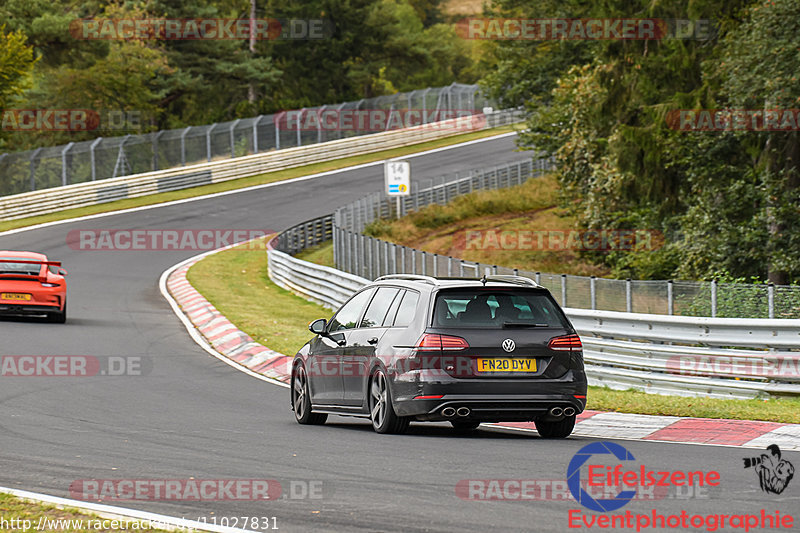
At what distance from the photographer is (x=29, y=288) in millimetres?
22672

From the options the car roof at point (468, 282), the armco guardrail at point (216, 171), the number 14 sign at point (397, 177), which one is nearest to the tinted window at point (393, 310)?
the car roof at point (468, 282)

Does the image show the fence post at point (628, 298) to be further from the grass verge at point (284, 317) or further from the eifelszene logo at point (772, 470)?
the eifelszene logo at point (772, 470)

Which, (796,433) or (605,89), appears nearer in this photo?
(796,433)

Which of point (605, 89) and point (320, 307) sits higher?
point (605, 89)

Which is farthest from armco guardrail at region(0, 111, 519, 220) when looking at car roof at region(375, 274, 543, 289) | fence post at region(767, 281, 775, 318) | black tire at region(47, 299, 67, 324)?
car roof at region(375, 274, 543, 289)

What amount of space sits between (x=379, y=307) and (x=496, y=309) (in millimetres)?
1400

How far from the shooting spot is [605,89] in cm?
3119

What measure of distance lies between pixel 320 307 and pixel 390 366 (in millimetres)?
17653

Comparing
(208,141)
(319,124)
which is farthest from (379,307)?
(319,124)

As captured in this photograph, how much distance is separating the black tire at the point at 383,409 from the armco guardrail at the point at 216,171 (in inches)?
1497

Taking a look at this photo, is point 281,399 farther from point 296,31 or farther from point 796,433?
point 296,31

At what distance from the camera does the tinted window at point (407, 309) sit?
1062 centimetres

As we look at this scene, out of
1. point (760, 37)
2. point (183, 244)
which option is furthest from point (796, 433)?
point (183, 244)

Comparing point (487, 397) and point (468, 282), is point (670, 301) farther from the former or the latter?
point (487, 397)
